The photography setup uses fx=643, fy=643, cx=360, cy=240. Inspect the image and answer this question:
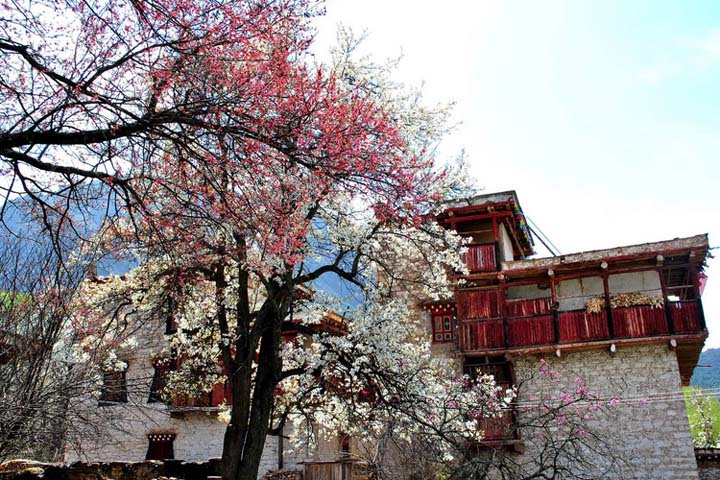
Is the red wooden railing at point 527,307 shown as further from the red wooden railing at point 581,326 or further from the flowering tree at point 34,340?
the flowering tree at point 34,340

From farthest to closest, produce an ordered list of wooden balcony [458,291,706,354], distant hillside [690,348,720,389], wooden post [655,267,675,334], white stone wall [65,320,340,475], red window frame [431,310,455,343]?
distant hillside [690,348,720,389] < red window frame [431,310,455,343] < white stone wall [65,320,340,475] < wooden balcony [458,291,706,354] < wooden post [655,267,675,334]

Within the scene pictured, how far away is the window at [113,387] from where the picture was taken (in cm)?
1249

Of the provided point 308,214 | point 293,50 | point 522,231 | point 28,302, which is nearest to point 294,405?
point 308,214

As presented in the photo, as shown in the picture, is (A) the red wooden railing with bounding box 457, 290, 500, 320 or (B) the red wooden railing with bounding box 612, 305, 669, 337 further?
(A) the red wooden railing with bounding box 457, 290, 500, 320

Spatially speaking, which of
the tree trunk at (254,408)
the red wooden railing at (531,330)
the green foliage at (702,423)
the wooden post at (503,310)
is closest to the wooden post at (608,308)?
the red wooden railing at (531,330)

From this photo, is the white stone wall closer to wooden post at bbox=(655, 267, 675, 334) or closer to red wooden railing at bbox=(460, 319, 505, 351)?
red wooden railing at bbox=(460, 319, 505, 351)

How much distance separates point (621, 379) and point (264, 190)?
17806mm

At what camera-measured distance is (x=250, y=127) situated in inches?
226

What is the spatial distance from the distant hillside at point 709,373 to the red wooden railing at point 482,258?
45987 mm

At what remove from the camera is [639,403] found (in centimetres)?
2030

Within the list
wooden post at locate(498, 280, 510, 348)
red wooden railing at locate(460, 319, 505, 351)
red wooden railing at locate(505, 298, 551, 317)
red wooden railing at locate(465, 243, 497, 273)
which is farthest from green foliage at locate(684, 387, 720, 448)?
red wooden railing at locate(465, 243, 497, 273)

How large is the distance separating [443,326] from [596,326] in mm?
5333

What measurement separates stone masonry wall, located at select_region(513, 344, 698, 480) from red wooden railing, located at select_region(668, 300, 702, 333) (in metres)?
0.86

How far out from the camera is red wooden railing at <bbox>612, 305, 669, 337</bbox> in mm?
20531
